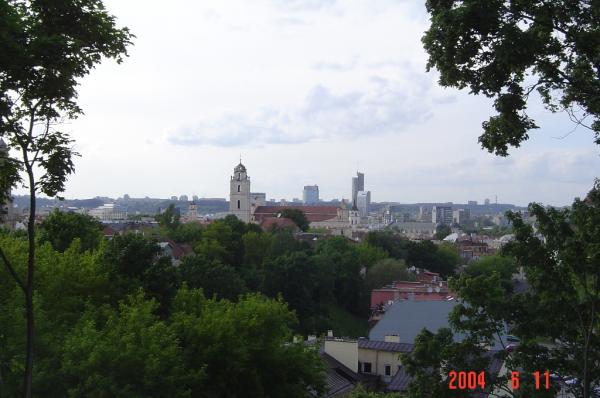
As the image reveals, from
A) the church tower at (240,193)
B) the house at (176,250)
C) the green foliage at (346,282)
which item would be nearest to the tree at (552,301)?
the green foliage at (346,282)

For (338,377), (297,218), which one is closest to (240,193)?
(297,218)

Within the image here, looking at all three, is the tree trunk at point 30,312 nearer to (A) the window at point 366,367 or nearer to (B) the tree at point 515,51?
(B) the tree at point 515,51

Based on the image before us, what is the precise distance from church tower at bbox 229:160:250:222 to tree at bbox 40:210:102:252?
89531mm

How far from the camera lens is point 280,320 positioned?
16.8 metres

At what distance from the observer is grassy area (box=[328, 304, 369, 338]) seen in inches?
1850

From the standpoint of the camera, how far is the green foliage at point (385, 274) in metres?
58.2

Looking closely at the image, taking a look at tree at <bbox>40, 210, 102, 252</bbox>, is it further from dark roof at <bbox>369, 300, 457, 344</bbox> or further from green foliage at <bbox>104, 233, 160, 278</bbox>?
dark roof at <bbox>369, 300, 457, 344</bbox>

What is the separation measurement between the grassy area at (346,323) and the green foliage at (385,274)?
504 centimetres

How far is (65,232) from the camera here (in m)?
29.2

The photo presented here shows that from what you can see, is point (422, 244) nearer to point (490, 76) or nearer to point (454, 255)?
point (454, 255)

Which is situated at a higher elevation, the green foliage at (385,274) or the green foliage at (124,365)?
the green foliage at (124,365)

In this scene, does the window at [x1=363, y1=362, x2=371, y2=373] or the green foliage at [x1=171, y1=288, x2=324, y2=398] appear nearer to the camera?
the green foliage at [x1=171, y1=288, x2=324, y2=398]

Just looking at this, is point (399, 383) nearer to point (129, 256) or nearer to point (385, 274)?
point (129, 256)
